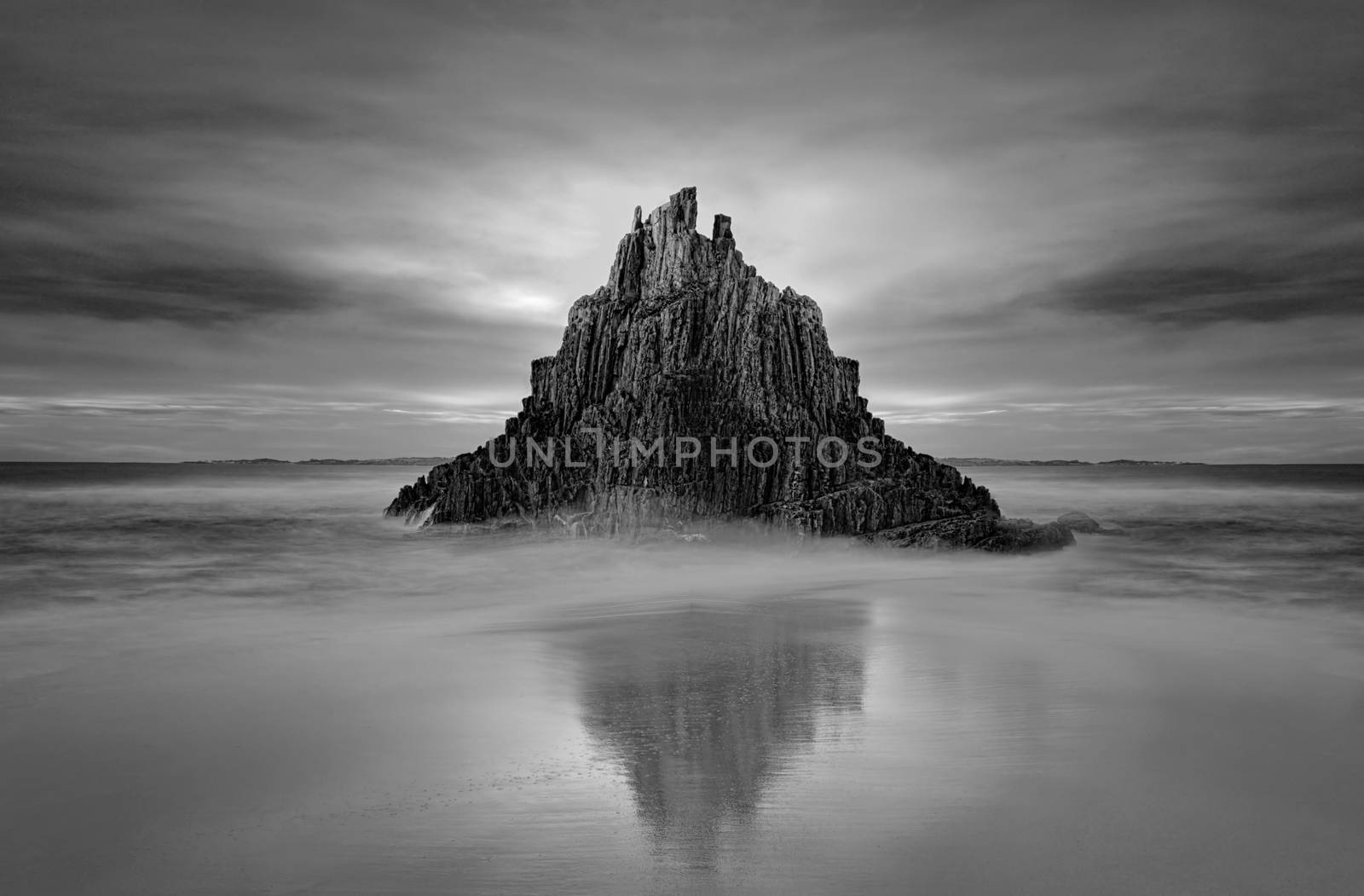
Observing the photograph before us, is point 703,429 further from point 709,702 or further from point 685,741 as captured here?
point 685,741

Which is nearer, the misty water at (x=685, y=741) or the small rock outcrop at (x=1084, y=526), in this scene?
the misty water at (x=685, y=741)

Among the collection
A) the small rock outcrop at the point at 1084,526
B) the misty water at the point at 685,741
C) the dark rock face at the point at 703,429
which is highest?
the dark rock face at the point at 703,429

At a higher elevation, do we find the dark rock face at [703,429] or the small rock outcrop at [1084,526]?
the dark rock face at [703,429]

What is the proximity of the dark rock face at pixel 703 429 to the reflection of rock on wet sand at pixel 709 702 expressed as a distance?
1034cm

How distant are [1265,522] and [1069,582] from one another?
2455 centimetres

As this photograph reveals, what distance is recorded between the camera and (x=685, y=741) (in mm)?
6715

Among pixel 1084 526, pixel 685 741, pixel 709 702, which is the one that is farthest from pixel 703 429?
pixel 685 741

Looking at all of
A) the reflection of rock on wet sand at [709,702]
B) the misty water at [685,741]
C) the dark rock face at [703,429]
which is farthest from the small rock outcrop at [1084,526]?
the reflection of rock on wet sand at [709,702]

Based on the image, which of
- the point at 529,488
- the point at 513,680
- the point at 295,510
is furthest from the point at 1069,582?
the point at 295,510

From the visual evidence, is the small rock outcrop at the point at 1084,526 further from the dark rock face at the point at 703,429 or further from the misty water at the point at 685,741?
the misty water at the point at 685,741

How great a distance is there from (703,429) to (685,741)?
57.6 feet

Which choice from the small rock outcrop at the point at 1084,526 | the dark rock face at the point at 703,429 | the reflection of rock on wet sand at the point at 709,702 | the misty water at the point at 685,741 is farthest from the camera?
the small rock outcrop at the point at 1084,526

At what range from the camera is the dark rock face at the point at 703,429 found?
23.4m

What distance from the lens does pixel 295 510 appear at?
41.2 m
